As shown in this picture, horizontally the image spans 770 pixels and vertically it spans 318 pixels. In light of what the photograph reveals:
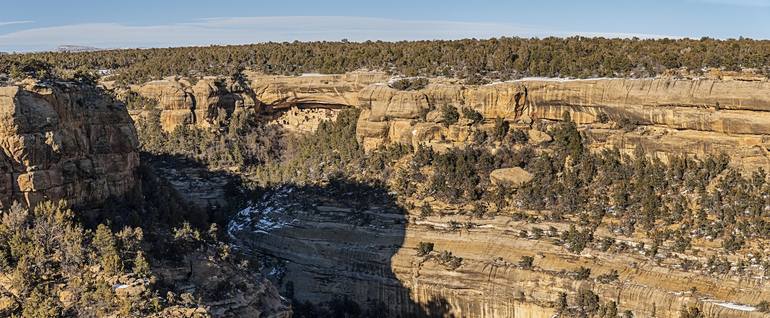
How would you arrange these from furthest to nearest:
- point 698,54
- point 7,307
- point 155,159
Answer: point 155,159, point 698,54, point 7,307

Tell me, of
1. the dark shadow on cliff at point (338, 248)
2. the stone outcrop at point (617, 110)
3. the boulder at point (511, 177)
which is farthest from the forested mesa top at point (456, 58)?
the dark shadow on cliff at point (338, 248)

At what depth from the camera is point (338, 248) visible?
42844 mm

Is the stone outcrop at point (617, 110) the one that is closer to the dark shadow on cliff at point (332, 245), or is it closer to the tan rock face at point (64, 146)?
the dark shadow on cliff at point (332, 245)

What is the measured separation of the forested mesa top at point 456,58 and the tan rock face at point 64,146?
11.0 metres

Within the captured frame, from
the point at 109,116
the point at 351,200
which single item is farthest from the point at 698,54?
the point at 109,116

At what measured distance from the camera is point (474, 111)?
46.6m

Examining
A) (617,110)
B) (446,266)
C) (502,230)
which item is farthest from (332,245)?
(617,110)

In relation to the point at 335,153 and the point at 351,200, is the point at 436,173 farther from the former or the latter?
the point at 335,153

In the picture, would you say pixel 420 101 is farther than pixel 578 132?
Yes

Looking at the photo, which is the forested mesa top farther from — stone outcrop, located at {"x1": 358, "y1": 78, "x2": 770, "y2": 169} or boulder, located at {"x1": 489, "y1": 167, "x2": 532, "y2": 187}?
boulder, located at {"x1": 489, "y1": 167, "x2": 532, "y2": 187}

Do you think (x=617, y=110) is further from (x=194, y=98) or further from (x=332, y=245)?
(x=194, y=98)

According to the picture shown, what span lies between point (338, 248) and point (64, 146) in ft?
61.7

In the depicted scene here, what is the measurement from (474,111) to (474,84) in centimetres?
189

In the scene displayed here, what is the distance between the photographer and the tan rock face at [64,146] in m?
25.2
